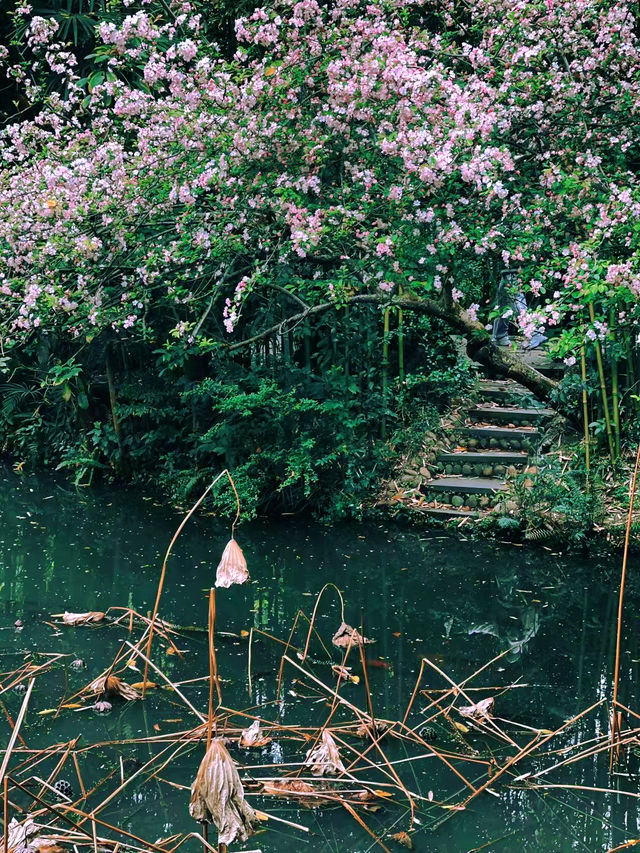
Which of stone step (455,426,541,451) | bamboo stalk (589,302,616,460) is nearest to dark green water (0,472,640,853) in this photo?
bamboo stalk (589,302,616,460)

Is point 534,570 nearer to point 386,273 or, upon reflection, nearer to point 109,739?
point 386,273

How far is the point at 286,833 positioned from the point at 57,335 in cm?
582

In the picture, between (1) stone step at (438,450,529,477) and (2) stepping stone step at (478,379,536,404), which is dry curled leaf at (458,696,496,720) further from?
(2) stepping stone step at (478,379,536,404)

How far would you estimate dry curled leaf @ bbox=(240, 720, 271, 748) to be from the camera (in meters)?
3.13

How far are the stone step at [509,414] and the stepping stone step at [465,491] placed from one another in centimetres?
73

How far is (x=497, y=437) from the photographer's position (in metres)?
6.93

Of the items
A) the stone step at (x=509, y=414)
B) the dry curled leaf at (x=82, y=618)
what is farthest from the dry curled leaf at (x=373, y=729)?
the stone step at (x=509, y=414)

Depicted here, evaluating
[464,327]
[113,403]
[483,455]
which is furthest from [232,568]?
[113,403]

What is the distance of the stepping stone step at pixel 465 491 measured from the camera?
21.0ft

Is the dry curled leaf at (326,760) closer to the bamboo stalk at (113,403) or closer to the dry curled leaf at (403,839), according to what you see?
the dry curled leaf at (403,839)

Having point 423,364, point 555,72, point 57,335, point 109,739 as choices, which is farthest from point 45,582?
point 555,72

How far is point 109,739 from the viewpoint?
10.6ft

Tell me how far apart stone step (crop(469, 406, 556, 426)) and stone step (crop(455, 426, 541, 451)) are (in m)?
0.09

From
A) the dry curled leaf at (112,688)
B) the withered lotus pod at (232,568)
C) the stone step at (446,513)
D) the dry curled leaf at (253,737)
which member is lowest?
the dry curled leaf at (253,737)
